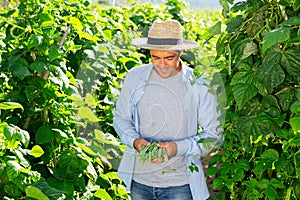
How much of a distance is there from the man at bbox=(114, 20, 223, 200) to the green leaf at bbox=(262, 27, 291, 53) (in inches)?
22.6

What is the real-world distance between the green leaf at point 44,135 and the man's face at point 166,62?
0.51m

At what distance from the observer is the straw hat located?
8.26 ft

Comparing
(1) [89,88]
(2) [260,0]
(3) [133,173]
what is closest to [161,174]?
(3) [133,173]

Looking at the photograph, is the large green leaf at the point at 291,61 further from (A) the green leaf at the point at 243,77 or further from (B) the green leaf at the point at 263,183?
(B) the green leaf at the point at 263,183

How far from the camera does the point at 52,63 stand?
264cm

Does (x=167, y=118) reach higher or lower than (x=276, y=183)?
higher

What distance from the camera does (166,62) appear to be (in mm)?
2555

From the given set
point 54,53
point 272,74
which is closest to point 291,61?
point 272,74

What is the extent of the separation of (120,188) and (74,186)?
0.19 m

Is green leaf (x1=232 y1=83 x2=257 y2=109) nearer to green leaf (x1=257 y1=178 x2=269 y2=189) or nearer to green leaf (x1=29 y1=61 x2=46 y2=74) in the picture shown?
green leaf (x1=257 y1=178 x2=269 y2=189)

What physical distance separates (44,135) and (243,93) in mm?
846

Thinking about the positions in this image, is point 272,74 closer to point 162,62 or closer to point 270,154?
point 270,154

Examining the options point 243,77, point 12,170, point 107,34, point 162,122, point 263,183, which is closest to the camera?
point 12,170

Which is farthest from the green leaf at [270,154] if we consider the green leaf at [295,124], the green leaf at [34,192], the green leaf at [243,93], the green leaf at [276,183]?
the green leaf at [34,192]
